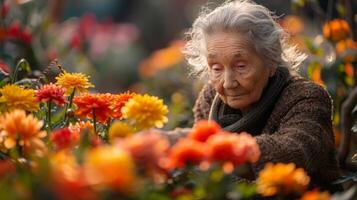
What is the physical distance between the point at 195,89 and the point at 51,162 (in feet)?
12.0

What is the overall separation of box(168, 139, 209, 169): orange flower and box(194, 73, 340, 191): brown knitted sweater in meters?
0.78

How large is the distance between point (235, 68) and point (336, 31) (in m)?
1.57

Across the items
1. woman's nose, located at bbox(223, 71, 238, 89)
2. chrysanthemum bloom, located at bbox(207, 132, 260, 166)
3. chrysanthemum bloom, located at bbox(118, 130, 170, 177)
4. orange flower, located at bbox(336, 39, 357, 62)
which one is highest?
orange flower, located at bbox(336, 39, 357, 62)

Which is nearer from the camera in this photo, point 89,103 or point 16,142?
point 16,142

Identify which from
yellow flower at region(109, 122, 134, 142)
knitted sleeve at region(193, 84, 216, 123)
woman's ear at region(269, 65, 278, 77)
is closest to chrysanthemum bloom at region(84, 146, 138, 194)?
yellow flower at region(109, 122, 134, 142)

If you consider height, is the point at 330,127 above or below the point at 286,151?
above

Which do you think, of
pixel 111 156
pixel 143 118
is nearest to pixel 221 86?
pixel 143 118

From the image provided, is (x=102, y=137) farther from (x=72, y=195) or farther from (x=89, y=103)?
(x=72, y=195)

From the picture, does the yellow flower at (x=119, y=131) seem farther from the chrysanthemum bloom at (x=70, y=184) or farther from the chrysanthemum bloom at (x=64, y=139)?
the chrysanthemum bloom at (x=70, y=184)

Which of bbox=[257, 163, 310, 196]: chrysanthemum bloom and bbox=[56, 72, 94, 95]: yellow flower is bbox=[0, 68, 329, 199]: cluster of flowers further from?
bbox=[56, 72, 94, 95]: yellow flower

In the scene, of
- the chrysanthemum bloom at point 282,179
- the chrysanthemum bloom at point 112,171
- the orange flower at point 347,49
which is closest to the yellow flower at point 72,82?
the chrysanthemum bloom at point 282,179

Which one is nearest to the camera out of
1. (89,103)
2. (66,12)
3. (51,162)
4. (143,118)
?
(51,162)

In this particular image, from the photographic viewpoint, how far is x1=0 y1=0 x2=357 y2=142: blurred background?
12.6 feet

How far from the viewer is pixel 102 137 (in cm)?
232
